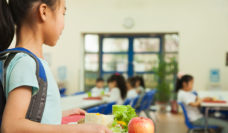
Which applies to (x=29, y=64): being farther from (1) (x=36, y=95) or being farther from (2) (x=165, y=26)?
(2) (x=165, y=26)

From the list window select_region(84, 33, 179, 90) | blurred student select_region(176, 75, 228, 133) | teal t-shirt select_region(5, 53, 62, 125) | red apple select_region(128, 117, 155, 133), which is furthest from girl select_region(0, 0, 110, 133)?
window select_region(84, 33, 179, 90)

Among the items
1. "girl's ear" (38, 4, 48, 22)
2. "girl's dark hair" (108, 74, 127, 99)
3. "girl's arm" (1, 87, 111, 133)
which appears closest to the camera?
"girl's arm" (1, 87, 111, 133)

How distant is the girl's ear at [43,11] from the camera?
30.3 inches

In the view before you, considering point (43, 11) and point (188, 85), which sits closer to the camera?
point (43, 11)

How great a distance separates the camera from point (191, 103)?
464 centimetres

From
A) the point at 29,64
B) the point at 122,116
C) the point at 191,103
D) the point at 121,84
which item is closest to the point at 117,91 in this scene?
the point at 121,84

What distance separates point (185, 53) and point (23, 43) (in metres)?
8.70

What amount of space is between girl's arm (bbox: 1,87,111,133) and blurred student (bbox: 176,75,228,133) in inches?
155

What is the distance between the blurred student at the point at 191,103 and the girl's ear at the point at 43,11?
3.95 m

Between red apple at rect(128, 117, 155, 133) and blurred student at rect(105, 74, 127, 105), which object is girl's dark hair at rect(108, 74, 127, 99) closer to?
blurred student at rect(105, 74, 127, 105)

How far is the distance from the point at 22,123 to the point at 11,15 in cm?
32

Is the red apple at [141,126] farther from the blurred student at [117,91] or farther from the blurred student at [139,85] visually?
the blurred student at [139,85]

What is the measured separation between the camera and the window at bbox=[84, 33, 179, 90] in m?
9.92

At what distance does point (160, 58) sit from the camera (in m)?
9.12
